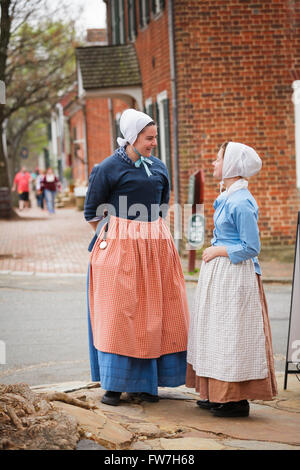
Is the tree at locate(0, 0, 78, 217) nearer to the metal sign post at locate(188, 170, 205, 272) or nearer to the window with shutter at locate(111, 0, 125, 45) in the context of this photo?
the window with shutter at locate(111, 0, 125, 45)

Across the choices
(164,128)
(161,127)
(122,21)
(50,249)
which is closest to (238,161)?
(164,128)

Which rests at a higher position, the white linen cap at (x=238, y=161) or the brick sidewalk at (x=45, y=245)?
the white linen cap at (x=238, y=161)

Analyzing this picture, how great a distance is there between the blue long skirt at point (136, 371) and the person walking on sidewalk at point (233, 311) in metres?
0.25

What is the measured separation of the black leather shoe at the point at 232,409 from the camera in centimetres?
504

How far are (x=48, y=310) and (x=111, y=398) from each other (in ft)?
16.9

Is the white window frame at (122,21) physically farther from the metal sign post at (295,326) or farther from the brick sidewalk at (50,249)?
the metal sign post at (295,326)

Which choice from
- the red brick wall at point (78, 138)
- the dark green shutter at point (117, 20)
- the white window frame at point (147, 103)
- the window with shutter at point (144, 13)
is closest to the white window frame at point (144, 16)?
the window with shutter at point (144, 13)

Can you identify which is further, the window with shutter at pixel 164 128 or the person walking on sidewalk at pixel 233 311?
the window with shutter at pixel 164 128

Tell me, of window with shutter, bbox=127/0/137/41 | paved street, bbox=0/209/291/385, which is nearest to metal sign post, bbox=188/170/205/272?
paved street, bbox=0/209/291/385

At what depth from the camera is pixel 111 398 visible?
207 inches

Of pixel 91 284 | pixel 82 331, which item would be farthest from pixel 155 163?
pixel 82 331

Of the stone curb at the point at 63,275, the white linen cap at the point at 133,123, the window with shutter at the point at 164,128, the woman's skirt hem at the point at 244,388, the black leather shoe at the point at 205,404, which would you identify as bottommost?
the stone curb at the point at 63,275
